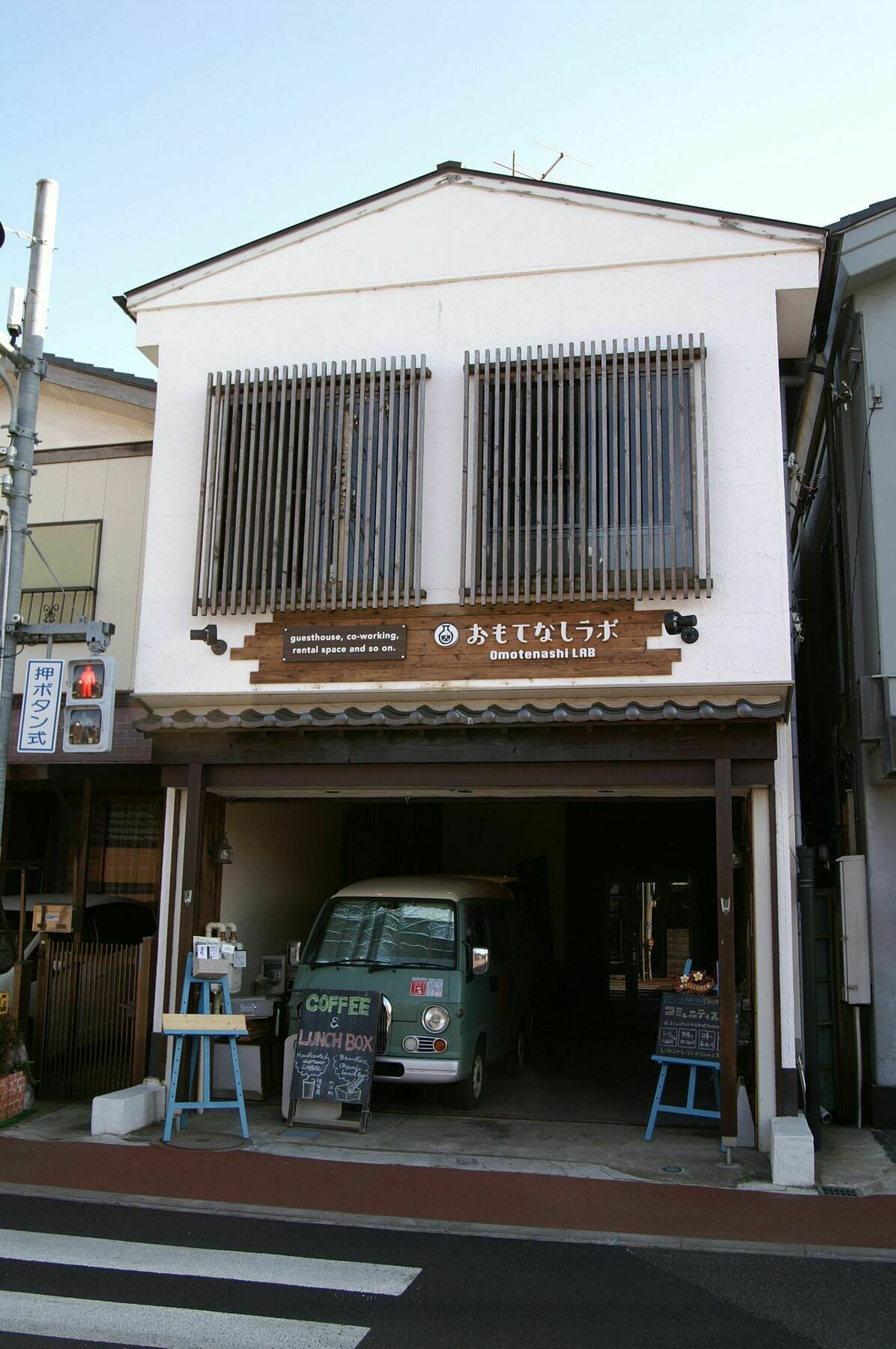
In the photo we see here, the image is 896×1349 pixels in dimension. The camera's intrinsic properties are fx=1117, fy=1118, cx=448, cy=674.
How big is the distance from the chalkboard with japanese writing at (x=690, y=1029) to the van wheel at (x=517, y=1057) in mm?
3097

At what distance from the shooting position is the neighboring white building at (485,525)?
9.73 metres

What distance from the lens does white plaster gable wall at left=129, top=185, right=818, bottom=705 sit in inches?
395

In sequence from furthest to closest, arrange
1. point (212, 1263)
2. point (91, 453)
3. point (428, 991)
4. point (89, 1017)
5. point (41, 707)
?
point (91, 453)
point (89, 1017)
point (41, 707)
point (428, 991)
point (212, 1263)

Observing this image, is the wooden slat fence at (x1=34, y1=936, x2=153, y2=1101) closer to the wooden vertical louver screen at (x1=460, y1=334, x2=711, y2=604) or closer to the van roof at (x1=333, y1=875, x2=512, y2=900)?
the van roof at (x1=333, y1=875, x2=512, y2=900)

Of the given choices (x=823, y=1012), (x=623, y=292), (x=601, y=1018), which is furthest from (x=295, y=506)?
(x=601, y=1018)

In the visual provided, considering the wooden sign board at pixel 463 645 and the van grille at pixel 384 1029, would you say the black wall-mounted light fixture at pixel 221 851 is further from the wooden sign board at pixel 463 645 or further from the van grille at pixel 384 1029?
the van grille at pixel 384 1029

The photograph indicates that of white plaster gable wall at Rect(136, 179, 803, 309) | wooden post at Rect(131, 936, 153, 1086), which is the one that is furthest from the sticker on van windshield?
white plaster gable wall at Rect(136, 179, 803, 309)

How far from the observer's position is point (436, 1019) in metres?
9.91

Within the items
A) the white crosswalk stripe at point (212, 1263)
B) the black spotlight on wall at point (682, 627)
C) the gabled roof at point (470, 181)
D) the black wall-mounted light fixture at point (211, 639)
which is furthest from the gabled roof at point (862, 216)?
the white crosswalk stripe at point (212, 1263)

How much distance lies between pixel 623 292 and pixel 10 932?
8.95 m

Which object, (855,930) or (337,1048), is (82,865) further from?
(855,930)

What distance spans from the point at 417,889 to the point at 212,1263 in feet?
16.1

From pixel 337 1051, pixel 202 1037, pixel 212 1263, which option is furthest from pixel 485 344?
pixel 212 1263

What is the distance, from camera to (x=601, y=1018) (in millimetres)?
16484
